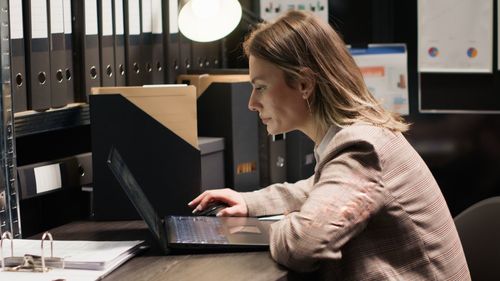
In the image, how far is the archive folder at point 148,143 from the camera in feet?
6.12

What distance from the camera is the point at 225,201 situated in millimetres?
1848

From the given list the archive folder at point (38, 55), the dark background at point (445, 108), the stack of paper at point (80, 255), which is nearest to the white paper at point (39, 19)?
the archive folder at point (38, 55)

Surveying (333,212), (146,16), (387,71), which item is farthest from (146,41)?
(387,71)

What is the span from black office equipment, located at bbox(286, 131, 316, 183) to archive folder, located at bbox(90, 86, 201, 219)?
1.65 ft

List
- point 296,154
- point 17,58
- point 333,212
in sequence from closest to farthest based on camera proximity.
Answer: point 333,212, point 17,58, point 296,154

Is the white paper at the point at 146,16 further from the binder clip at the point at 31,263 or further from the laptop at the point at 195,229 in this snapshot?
the binder clip at the point at 31,263

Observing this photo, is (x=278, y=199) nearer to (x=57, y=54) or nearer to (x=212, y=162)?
(x=212, y=162)

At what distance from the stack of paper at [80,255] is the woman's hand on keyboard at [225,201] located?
27 cm

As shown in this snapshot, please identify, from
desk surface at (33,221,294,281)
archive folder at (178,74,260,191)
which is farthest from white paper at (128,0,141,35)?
desk surface at (33,221,294,281)

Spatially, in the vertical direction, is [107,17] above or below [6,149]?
above

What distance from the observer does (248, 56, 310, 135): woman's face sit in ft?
5.32

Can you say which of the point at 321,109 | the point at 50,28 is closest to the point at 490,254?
the point at 321,109

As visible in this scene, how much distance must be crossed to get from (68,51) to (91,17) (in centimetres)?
10

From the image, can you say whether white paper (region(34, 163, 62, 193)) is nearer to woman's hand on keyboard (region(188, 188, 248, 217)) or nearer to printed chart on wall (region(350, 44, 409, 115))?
woman's hand on keyboard (region(188, 188, 248, 217))
